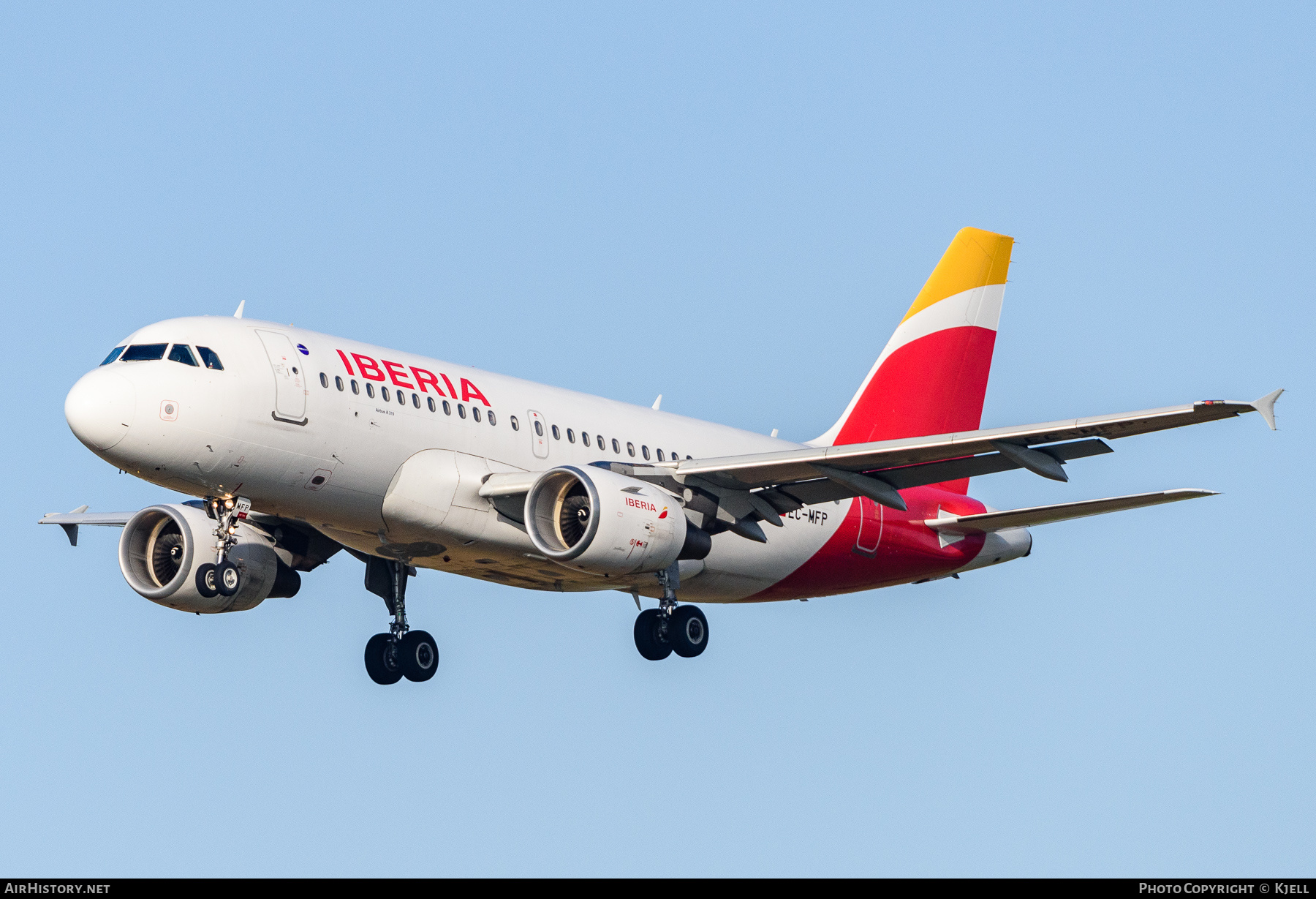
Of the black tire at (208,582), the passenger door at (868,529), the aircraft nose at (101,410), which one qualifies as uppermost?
the passenger door at (868,529)

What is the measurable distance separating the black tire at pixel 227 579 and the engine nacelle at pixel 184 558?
2601 millimetres

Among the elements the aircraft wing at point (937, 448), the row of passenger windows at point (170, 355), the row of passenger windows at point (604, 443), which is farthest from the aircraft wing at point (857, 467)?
the row of passenger windows at point (170, 355)

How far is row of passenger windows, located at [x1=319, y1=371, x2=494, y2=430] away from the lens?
2970cm

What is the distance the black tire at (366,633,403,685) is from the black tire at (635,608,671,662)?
538 centimetres

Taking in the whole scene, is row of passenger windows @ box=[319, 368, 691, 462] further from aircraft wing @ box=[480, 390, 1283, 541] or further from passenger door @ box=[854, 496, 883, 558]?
passenger door @ box=[854, 496, 883, 558]

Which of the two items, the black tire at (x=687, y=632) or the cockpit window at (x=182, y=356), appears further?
the black tire at (x=687, y=632)

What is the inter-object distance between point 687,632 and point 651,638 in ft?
2.34

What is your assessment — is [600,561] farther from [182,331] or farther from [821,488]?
[182,331]

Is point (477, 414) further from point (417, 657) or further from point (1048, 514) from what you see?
point (1048, 514)

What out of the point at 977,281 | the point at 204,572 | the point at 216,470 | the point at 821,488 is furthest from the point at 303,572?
the point at 977,281

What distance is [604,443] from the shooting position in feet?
111

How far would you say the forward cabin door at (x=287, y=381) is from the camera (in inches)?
1136

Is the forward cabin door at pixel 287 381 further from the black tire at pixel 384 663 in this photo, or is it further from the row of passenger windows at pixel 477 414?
the black tire at pixel 384 663
